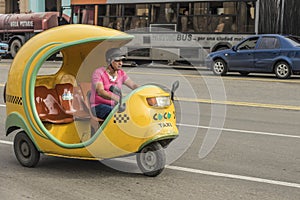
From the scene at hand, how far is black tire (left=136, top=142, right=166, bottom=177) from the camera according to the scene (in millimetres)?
5664

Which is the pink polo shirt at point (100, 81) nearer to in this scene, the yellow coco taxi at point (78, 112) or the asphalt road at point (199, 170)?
the yellow coco taxi at point (78, 112)

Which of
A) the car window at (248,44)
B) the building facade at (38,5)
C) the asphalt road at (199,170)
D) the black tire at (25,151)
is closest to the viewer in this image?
the asphalt road at (199,170)

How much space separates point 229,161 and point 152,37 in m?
17.1

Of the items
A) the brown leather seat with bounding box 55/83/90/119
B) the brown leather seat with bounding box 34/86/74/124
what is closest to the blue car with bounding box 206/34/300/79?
the brown leather seat with bounding box 55/83/90/119

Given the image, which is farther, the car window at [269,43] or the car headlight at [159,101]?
the car window at [269,43]

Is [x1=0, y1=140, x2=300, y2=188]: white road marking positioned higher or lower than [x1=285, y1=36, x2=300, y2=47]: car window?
lower

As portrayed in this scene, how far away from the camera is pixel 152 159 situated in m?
5.72

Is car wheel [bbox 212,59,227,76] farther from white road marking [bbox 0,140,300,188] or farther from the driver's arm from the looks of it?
the driver's arm

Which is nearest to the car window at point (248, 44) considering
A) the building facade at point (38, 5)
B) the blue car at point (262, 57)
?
the blue car at point (262, 57)

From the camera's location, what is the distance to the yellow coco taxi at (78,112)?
5.61m

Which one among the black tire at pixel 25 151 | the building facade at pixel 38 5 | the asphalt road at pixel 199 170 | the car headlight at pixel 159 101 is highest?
the building facade at pixel 38 5

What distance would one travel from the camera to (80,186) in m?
5.48

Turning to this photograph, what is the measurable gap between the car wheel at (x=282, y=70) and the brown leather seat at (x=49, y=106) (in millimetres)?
12947

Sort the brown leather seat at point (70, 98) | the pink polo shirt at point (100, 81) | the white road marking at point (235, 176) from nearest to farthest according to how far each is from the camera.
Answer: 1. the white road marking at point (235, 176)
2. the pink polo shirt at point (100, 81)
3. the brown leather seat at point (70, 98)
